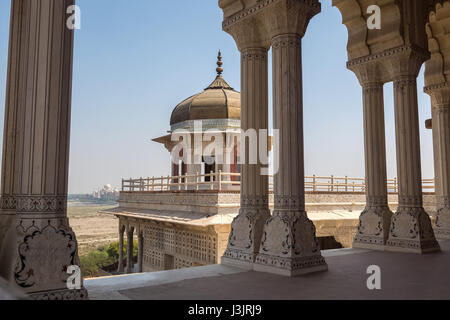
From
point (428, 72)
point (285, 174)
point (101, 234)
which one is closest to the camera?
point (285, 174)

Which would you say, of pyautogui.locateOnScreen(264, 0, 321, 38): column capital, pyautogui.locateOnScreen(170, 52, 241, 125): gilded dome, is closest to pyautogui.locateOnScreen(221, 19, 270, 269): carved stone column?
pyautogui.locateOnScreen(264, 0, 321, 38): column capital

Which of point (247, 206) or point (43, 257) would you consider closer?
point (43, 257)

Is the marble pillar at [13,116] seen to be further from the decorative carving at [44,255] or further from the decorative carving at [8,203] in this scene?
the decorative carving at [44,255]

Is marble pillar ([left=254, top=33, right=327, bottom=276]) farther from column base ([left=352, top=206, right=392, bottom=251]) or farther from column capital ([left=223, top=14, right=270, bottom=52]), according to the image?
column base ([left=352, top=206, right=392, bottom=251])

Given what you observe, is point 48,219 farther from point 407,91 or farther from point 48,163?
point 407,91

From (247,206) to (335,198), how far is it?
1089 cm

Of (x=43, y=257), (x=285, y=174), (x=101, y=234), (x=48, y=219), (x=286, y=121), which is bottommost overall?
(x=101, y=234)

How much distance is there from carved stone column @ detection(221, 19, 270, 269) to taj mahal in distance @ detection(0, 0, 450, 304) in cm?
1

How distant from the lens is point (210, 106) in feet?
59.3

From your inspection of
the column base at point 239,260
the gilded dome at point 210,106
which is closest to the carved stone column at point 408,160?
the column base at point 239,260

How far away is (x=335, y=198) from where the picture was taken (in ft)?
48.8

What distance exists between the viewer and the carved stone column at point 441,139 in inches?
323

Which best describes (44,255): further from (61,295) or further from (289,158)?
(289,158)
